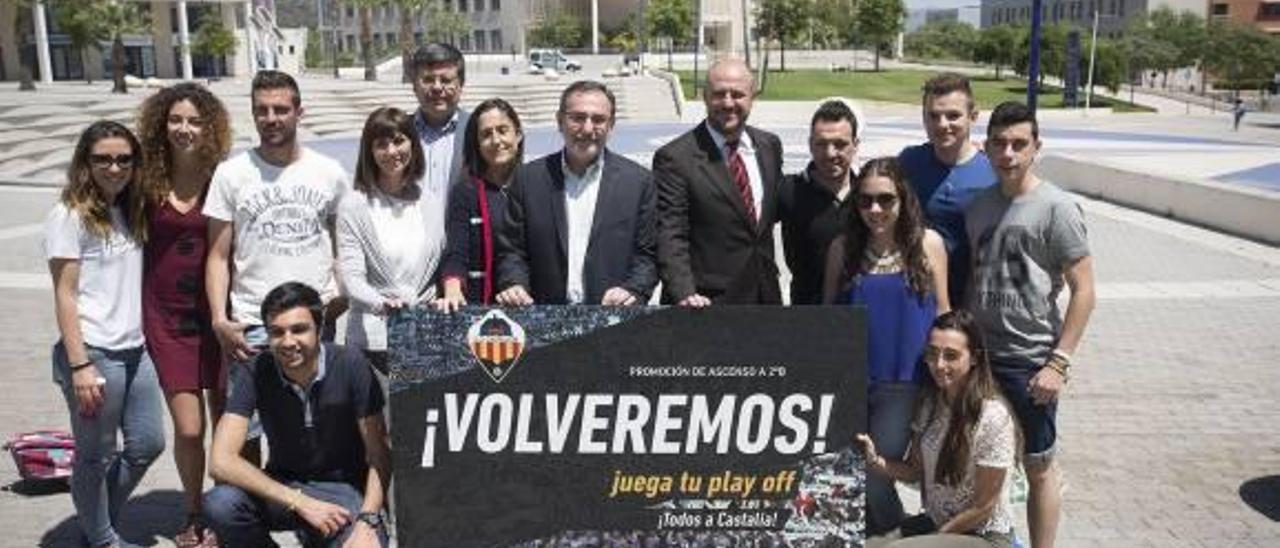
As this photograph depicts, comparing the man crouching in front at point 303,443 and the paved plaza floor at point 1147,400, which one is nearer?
the man crouching in front at point 303,443

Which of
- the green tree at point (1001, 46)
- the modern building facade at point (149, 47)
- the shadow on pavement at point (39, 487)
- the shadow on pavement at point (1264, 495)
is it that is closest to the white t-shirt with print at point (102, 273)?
the shadow on pavement at point (39, 487)

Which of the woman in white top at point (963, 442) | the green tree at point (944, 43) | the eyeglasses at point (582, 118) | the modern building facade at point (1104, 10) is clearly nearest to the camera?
the woman in white top at point (963, 442)

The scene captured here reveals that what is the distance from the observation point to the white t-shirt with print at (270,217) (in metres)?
4.49

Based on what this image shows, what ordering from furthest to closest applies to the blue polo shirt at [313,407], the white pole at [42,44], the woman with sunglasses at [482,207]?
the white pole at [42,44]
the woman with sunglasses at [482,207]
the blue polo shirt at [313,407]

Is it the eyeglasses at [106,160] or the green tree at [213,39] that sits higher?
the green tree at [213,39]

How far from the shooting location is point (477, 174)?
4797 millimetres

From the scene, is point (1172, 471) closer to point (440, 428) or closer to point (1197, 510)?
point (1197, 510)

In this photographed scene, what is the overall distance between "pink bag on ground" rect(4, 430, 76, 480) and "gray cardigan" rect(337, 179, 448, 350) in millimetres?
2583

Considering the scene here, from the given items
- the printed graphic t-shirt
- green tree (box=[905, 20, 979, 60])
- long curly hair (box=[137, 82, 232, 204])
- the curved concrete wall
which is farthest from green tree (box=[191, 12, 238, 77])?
green tree (box=[905, 20, 979, 60])

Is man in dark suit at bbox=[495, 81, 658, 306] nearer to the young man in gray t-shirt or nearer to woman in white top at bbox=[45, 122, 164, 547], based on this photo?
the young man in gray t-shirt

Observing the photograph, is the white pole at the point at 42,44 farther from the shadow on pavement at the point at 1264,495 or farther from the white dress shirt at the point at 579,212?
the shadow on pavement at the point at 1264,495

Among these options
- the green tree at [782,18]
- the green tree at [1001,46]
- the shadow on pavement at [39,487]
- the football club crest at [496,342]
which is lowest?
the shadow on pavement at [39,487]

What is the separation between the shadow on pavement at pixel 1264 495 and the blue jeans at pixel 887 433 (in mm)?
2665

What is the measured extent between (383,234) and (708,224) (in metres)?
1.45
